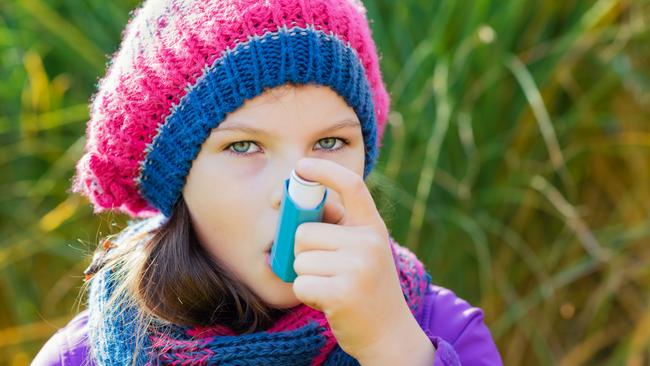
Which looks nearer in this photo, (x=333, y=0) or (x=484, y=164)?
(x=333, y=0)

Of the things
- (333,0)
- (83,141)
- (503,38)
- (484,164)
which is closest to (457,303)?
(333,0)

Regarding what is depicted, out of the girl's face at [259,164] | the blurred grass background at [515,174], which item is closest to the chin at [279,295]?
the girl's face at [259,164]

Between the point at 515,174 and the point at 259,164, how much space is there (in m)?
1.38

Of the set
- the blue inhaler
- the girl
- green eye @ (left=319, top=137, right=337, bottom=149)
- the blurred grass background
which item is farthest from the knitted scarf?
the blurred grass background

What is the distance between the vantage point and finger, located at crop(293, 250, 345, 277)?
138 centimetres

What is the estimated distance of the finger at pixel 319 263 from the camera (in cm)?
138

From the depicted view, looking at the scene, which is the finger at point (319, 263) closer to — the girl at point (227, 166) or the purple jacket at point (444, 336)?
the girl at point (227, 166)

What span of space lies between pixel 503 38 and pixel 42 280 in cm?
187

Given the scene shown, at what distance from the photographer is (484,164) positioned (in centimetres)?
281

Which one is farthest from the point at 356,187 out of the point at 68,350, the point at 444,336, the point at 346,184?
the point at 68,350

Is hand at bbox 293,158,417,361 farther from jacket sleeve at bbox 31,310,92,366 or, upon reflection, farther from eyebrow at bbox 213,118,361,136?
jacket sleeve at bbox 31,310,92,366

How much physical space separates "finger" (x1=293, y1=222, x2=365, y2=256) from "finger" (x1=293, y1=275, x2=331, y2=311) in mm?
55

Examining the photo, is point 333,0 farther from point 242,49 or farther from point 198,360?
point 198,360

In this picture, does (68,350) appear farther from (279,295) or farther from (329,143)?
(329,143)
